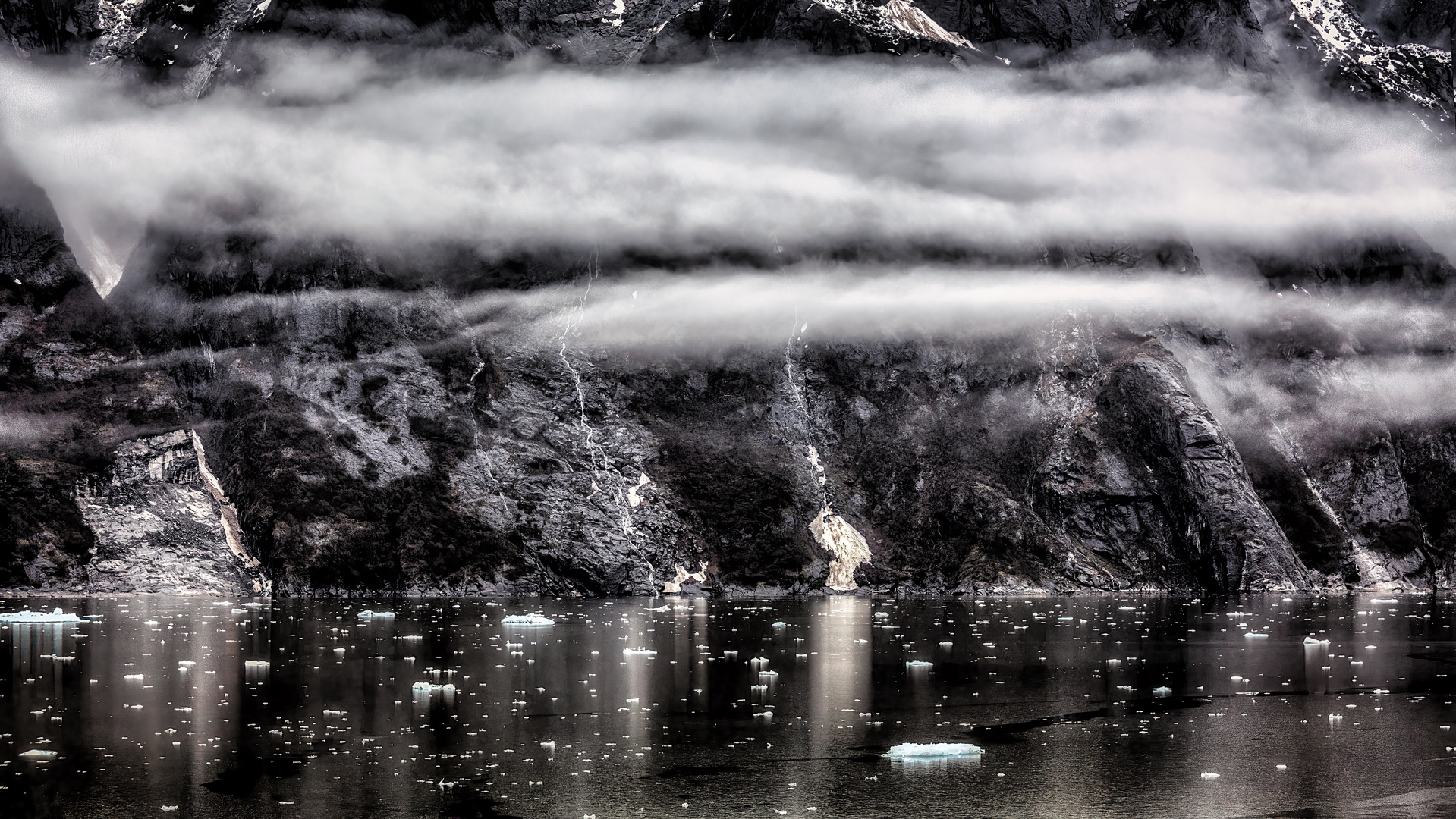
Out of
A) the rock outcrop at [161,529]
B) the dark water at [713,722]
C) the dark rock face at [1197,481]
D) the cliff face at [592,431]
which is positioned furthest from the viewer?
the dark rock face at [1197,481]

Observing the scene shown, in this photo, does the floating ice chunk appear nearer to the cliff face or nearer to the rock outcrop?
the cliff face

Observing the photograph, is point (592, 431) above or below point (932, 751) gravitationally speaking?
below

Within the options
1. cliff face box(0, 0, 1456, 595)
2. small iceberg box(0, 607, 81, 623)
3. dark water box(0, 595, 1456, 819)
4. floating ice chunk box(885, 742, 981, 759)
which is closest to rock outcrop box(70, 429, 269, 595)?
cliff face box(0, 0, 1456, 595)

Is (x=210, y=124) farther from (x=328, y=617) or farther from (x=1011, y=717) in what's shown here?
(x=1011, y=717)

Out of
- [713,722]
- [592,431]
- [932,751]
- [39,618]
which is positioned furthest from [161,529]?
[932,751]

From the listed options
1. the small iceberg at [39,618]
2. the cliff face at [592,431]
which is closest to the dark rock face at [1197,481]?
the cliff face at [592,431]

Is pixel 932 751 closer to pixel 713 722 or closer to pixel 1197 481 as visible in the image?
pixel 713 722

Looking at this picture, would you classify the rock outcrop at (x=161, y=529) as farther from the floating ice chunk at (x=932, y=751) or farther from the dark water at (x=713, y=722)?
the floating ice chunk at (x=932, y=751)
